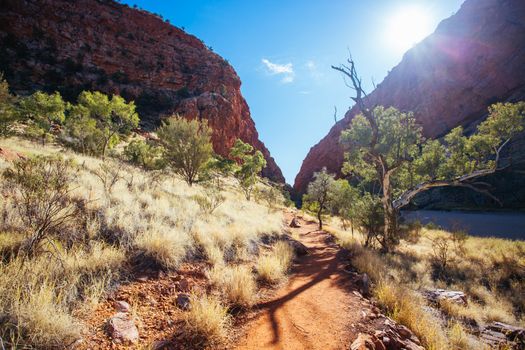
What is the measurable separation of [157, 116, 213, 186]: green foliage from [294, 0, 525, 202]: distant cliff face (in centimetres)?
3558

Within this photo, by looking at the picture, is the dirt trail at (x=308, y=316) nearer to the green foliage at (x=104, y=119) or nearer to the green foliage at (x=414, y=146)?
the green foliage at (x=414, y=146)

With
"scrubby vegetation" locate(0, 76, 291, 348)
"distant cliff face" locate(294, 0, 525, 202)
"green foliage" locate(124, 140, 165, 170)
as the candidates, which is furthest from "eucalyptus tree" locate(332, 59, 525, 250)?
"distant cliff face" locate(294, 0, 525, 202)

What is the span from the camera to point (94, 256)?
344 centimetres

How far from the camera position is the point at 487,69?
50406 mm

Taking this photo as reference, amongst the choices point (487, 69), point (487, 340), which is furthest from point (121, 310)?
point (487, 69)

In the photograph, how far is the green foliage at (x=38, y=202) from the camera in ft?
10.8

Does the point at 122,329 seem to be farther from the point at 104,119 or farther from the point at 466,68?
the point at 466,68

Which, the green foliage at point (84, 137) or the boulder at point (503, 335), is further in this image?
the green foliage at point (84, 137)

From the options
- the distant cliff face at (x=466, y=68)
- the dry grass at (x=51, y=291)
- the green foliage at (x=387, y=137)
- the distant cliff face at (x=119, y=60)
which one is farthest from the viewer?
the distant cliff face at (x=466, y=68)

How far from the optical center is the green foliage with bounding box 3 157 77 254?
330cm

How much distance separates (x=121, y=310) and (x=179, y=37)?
85433 mm

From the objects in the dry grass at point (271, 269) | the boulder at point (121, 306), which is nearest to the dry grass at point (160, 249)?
the boulder at point (121, 306)

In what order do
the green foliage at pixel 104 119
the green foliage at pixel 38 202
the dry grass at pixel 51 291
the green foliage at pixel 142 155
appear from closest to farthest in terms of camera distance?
the dry grass at pixel 51 291, the green foliage at pixel 38 202, the green foliage at pixel 104 119, the green foliage at pixel 142 155

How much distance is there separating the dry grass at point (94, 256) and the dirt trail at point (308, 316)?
519 mm
